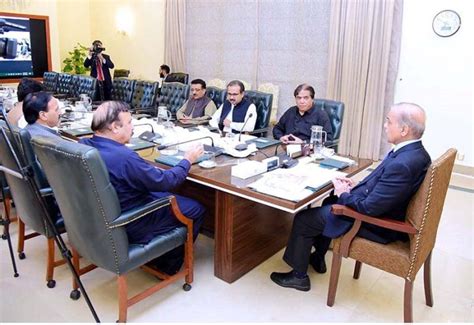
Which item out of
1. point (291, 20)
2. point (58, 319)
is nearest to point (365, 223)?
point (58, 319)

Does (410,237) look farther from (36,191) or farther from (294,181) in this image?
(36,191)

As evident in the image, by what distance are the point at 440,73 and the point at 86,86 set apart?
15.3ft

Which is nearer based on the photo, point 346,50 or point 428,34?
point 428,34

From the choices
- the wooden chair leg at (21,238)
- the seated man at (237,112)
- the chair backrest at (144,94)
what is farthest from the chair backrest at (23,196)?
the chair backrest at (144,94)

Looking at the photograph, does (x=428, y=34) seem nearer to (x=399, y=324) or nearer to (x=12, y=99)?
(x=399, y=324)

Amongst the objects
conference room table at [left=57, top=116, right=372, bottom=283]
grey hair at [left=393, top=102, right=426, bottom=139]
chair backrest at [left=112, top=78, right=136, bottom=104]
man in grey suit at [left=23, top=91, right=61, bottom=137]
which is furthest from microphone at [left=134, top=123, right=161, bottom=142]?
chair backrest at [left=112, top=78, right=136, bottom=104]

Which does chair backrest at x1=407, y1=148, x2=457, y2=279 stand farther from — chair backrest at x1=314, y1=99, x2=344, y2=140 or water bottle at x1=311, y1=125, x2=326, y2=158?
chair backrest at x1=314, y1=99, x2=344, y2=140

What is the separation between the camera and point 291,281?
237cm

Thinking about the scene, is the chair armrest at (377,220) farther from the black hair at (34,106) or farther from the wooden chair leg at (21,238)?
the wooden chair leg at (21,238)

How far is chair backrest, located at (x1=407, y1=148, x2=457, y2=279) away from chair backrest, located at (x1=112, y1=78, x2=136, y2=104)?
4.20 metres

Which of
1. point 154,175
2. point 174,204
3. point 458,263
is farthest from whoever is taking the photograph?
point 458,263

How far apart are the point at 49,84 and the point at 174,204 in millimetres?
5473

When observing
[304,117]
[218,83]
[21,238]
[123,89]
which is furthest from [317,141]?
[218,83]

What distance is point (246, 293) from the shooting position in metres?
2.31
